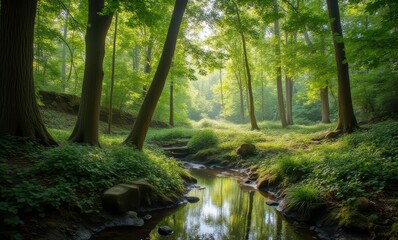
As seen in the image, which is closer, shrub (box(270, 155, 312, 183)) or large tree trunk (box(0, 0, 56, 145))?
large tree trunk (box(0, 0, 56, 145))

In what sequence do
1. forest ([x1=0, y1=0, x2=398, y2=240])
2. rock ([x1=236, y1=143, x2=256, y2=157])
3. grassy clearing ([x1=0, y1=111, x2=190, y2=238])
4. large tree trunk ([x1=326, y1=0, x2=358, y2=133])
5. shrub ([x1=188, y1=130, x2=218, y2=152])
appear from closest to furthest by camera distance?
grassy clearing ([x1=0, y1=111, x2=190, y2=238]) < forest ([x1=0, y1=0, x2=398, y2=240]) < large tree trunk ([x1=326, y1=0, x2=358, y2=133]) < rock ([x1=236, y1=143, x2=256, y2=157]) < shrub ([x1=188, y1=130, x2=218, y2=152])

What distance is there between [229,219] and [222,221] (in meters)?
0.21

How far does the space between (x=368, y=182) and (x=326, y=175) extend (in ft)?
3.27

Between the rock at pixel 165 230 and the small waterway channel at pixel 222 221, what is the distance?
8 cm

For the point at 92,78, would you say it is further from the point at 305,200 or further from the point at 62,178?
the point at 305,200

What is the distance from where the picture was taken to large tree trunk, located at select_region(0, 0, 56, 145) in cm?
570

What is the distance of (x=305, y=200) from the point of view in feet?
19.0

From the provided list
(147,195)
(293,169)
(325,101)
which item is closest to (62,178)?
(147,195)

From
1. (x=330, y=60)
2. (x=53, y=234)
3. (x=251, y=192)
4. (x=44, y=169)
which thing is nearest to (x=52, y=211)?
(x=53, y=234)

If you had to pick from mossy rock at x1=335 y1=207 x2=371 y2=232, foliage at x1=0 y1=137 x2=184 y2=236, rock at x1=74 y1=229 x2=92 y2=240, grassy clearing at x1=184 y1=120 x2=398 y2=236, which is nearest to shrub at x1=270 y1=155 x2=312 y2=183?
grassy clearing at x1=184 y1=120 x2=398 y2=236

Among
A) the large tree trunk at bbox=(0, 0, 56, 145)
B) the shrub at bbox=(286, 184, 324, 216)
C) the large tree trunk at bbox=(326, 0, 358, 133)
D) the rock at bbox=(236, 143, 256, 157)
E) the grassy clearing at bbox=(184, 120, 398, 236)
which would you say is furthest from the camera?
the rock at bbox=(236, 143, 256, 157)

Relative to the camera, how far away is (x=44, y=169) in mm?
4887

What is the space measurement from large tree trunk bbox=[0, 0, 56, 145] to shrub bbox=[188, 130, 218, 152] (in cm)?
927

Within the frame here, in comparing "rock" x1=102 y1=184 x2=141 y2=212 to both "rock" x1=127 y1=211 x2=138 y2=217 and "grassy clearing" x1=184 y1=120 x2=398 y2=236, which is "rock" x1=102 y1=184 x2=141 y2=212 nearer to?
"rock" x1=127 y1=211 x2=138 y2=217
